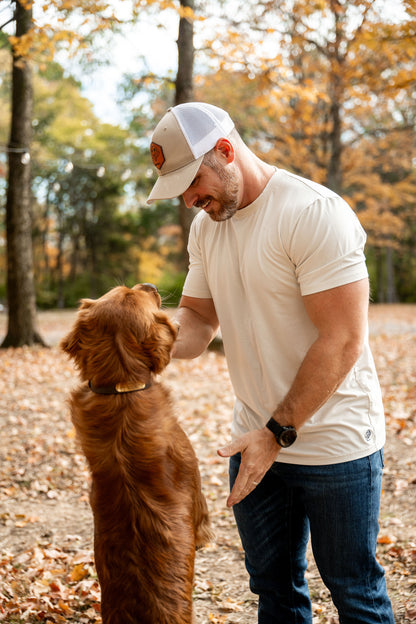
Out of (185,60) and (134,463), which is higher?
(185,60)

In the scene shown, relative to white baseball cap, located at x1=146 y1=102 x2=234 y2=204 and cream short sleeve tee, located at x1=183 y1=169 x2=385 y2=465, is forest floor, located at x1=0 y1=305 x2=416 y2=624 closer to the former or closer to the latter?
cream short sleeve tee, located at x1=183 y1=169 x2=385 y2=465

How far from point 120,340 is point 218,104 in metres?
21.1

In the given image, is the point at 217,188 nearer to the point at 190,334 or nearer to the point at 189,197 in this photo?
the point at 189,197

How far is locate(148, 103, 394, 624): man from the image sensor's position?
2156 mm

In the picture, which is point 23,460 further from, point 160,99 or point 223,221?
point 160,99

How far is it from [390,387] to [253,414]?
7.31m

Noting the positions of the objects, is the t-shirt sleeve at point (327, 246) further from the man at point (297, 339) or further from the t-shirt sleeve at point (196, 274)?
the t-shirt sleeve at point (196, 274)

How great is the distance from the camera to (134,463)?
8.04 feet

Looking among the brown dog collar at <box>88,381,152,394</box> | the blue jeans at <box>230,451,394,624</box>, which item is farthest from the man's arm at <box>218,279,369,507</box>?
the brown dog collar at <box>88,381,152,394</box>

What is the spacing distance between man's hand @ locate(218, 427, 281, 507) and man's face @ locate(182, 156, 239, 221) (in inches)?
36.3

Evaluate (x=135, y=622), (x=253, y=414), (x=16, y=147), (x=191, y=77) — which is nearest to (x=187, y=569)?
(x=135, y=622)

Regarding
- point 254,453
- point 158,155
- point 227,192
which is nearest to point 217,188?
point 227,192

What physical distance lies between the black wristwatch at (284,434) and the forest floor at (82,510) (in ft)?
2.48

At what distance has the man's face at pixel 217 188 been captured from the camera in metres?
2.34
